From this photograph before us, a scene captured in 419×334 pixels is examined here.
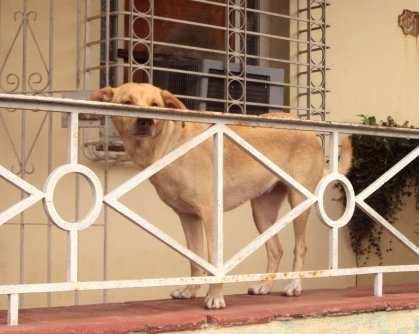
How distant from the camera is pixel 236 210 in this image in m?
7.59

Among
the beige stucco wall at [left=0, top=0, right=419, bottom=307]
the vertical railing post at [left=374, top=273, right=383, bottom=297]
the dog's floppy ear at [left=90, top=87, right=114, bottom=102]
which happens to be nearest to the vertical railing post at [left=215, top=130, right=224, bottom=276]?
the dog's floppy ear at [left=90, top=87, right=114, bottom=102]

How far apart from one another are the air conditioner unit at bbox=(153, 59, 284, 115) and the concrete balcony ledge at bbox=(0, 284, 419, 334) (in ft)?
6.73

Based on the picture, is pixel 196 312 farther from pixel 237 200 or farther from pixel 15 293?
pixel 237 200

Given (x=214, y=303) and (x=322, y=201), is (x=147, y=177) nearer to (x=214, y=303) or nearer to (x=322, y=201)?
(x=214, y=303)

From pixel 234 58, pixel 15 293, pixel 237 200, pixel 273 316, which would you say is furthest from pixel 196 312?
pixel 234 58

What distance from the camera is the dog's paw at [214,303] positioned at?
4719 millimetres

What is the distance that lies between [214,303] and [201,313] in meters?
0.33

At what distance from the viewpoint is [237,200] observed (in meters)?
5.73

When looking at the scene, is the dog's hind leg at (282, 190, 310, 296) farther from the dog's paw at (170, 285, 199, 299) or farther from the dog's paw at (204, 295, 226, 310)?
the dog's paw at (204, 295, 226, 310)

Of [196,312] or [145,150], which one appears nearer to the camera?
[196,312]

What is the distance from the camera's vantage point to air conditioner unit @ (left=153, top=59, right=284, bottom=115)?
7.19 m

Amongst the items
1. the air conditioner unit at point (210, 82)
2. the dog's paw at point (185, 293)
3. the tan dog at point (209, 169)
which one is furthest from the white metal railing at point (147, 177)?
the air conditioner unit at point (210, 82)

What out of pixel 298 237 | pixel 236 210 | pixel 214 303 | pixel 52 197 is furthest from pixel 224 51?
pixel 52 197

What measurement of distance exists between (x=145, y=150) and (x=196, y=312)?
1.05 m
